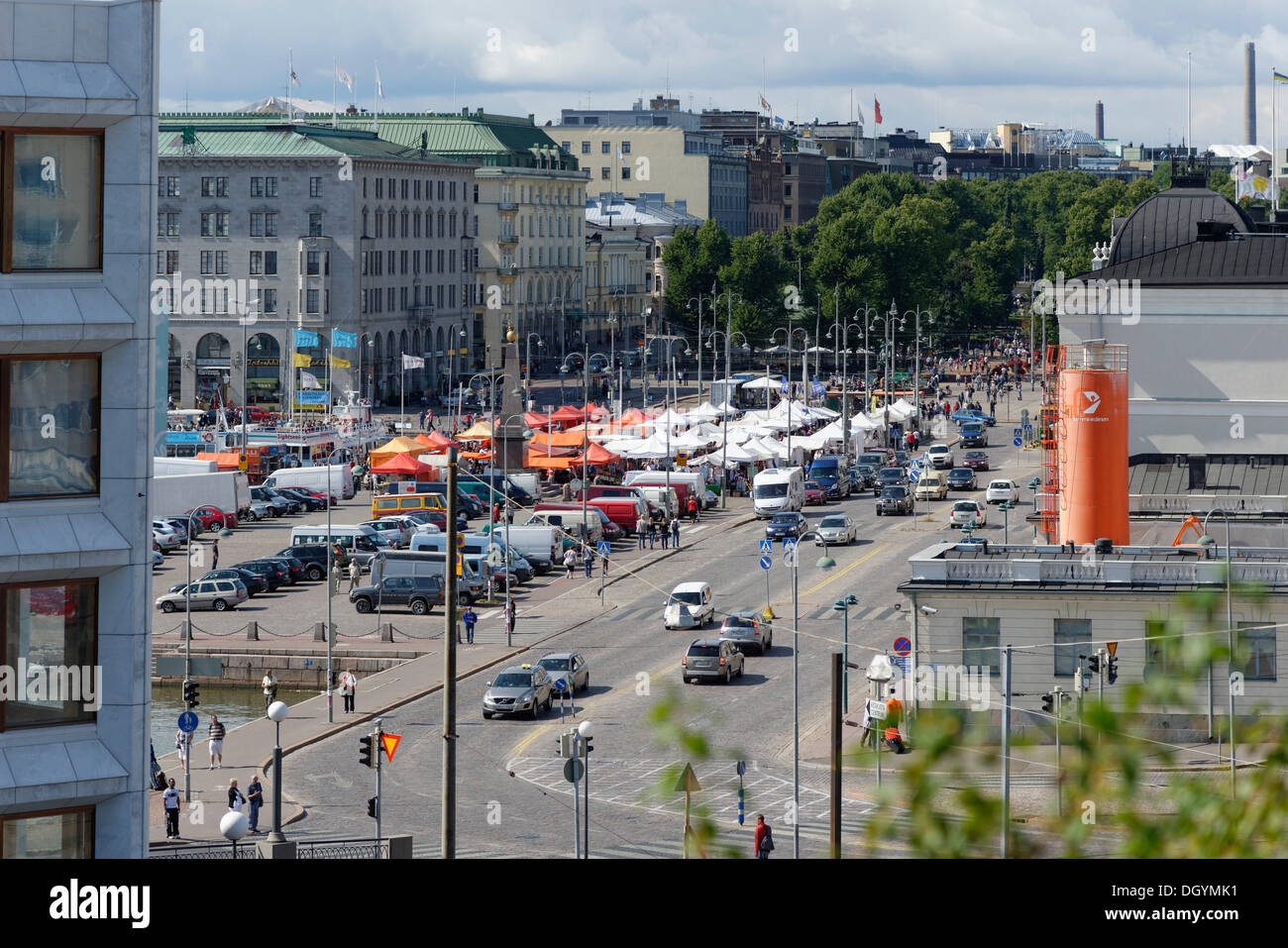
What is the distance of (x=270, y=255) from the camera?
5251 inches

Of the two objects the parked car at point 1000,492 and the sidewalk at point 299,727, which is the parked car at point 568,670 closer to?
the sidewalk at point 299,727

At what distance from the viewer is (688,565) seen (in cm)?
7169

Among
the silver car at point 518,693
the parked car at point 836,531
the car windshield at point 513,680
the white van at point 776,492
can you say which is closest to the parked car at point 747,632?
the silver car at point 518,693

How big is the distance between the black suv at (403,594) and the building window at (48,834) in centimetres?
4592

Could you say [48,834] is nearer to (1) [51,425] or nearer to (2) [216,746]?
(1) [51,425]

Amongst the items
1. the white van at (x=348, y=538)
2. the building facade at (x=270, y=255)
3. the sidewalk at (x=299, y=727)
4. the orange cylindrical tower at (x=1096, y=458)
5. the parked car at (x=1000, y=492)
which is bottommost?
the sidewalk at (x=299, y=727)

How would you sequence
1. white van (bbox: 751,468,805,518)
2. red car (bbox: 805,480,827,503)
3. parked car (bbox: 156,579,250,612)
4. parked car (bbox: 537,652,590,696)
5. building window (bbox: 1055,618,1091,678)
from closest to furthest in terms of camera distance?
1. building window (bbox: 1055,618,1091,678)
2. parked car (bbox: 537,652,590,696)
3. parked car (bbox: 156,579,250,612)
4. white van (bbox: 751,468,805,518)
5. red car (bbox: 805,480,827,503)

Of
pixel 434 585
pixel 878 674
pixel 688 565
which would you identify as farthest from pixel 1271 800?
pixel 688 565

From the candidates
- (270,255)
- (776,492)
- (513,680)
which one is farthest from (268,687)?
(270,255)

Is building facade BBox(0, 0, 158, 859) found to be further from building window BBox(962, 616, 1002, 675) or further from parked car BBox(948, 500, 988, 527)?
parked car BBox(948, 500, 988, 527)

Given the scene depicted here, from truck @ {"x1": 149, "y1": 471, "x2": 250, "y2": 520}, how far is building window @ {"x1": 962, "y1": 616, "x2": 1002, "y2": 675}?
127ft

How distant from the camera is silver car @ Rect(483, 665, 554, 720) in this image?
4797 centimetres

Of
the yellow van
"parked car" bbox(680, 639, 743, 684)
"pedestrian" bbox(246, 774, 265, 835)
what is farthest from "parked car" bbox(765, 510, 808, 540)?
"pedestrian" bbox(246, 774, 265, 835)

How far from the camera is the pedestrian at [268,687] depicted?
50156 millimetres
